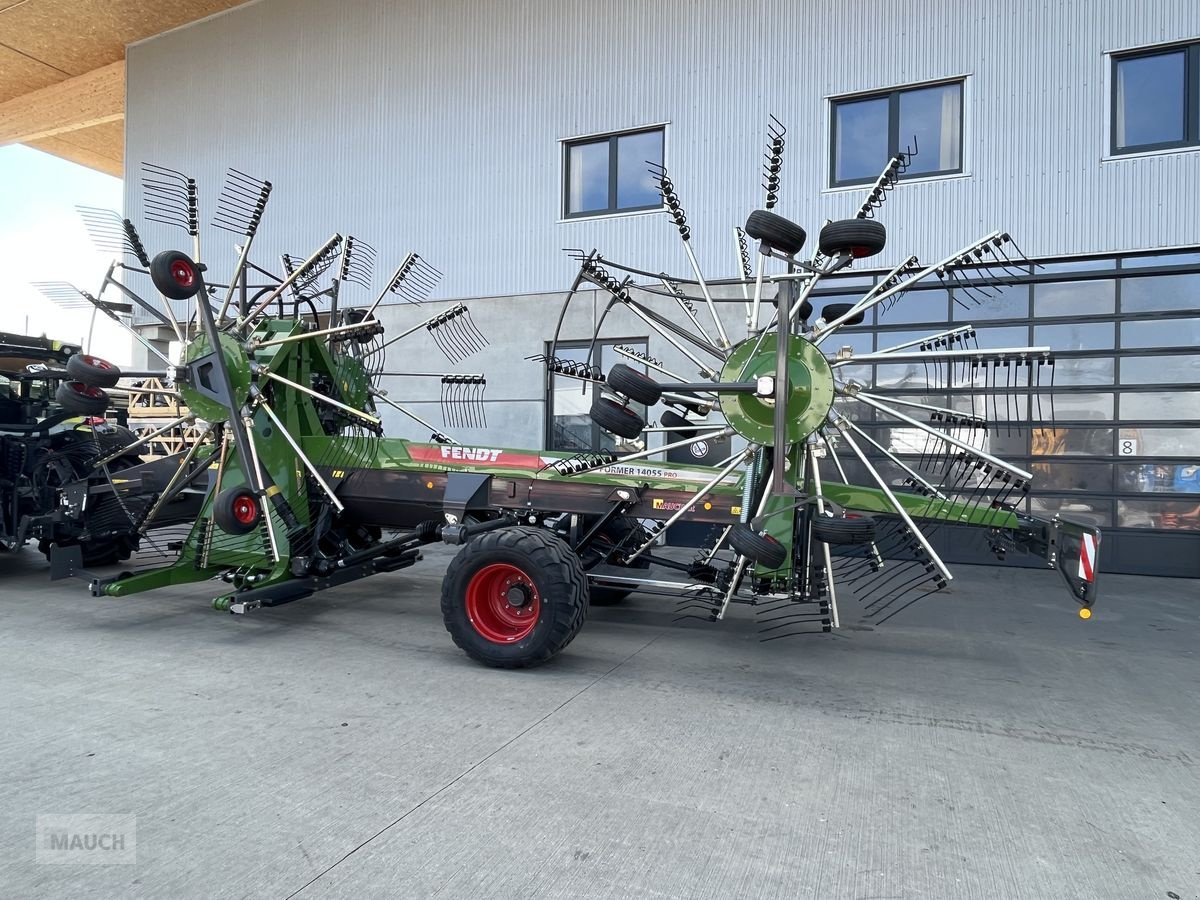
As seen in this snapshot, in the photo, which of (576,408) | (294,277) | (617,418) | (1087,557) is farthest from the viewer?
(576,408)

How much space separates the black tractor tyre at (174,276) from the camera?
17.5ft

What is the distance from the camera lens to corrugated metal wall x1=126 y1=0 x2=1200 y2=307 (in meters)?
9.13

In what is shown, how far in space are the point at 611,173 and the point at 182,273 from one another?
7071mm

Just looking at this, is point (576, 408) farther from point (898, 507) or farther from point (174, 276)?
point (898, 507)

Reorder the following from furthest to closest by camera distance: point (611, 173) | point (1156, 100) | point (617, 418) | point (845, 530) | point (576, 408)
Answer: point (611, 173) < point (576, 408) < point (1156, 100) < point (617, 418) < point (845, 530)

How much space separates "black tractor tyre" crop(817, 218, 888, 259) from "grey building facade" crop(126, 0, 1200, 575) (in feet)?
12.4

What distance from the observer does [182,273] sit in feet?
17.9

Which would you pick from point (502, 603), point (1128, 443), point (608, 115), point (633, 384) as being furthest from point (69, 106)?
point (1128, 443)

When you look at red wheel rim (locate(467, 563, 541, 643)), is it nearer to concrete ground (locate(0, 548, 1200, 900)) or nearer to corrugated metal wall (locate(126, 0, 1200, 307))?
concrete ground (locate(0, 548, 1200, 900))

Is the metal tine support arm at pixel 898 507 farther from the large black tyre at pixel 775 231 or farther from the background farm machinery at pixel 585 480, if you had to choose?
the large black tyre at pixel 775 231

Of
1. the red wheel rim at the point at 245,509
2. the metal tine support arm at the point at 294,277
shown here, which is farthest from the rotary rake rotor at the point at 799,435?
the red wheel rim at the point at 245,509

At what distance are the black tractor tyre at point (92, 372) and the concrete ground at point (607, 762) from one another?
1.80 metres

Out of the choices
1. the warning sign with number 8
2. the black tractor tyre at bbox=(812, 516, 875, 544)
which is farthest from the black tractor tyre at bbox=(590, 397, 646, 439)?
the warning sign with number 8

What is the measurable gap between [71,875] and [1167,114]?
11232 millimetres
